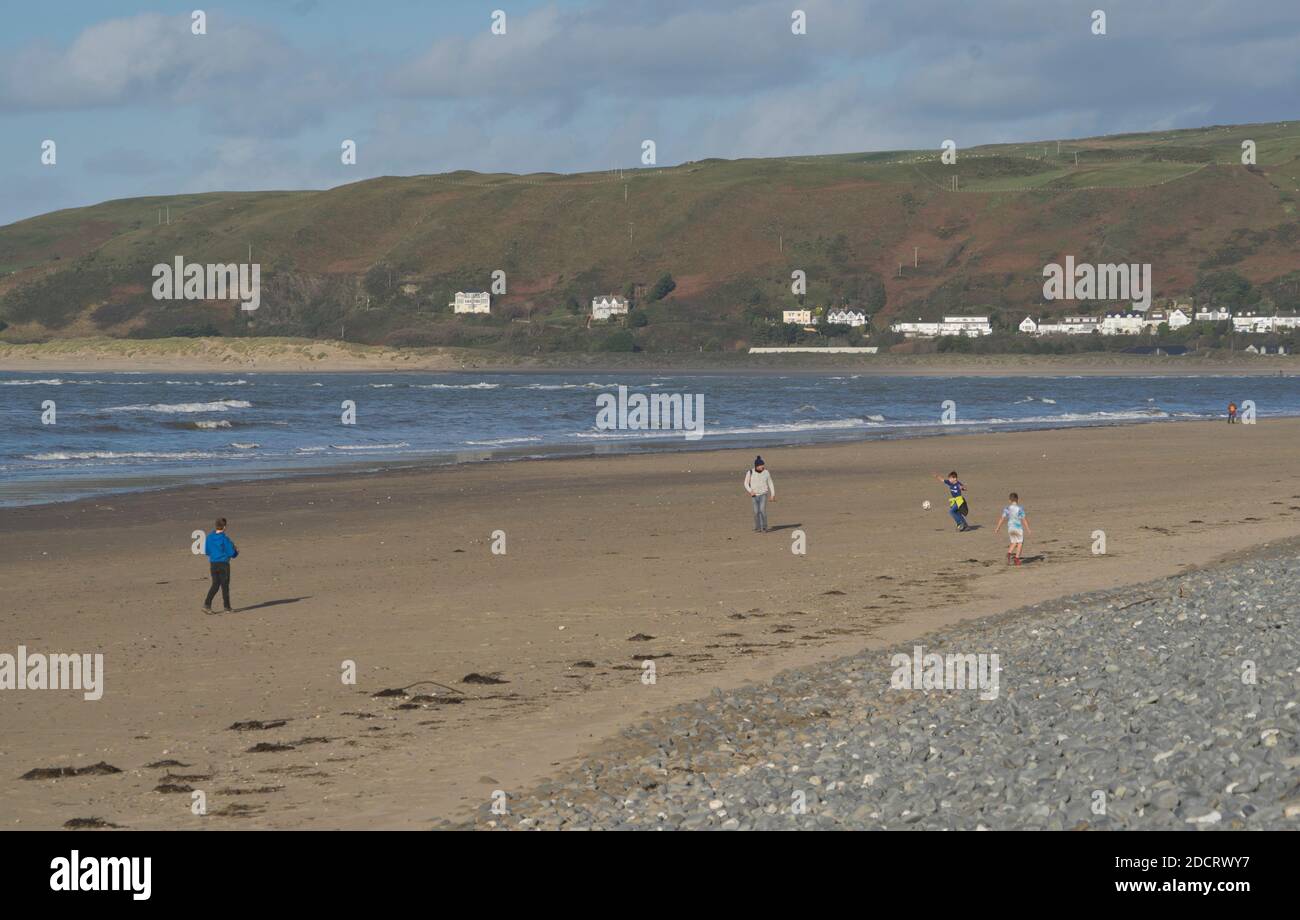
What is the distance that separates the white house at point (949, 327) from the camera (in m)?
166

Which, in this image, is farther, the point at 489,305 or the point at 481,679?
the point at 489,305

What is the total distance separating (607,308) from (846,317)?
1190 inches

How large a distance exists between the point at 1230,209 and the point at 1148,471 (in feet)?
561

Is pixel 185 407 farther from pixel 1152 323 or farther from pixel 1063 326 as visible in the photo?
pixel 1152 323

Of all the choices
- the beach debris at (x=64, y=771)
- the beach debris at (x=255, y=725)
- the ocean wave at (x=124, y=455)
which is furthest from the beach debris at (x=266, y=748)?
the ocean wave at (x=124, y=455)

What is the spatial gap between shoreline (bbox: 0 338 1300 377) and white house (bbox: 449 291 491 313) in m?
26.5

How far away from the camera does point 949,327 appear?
169 meters

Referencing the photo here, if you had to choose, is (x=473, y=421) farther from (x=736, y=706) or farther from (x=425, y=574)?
(x=736, y=706)

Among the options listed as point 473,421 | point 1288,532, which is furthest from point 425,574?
point 473,421

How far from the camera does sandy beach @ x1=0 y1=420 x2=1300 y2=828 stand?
1027cm

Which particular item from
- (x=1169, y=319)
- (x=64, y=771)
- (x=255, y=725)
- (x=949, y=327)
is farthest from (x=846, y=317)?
(x=64, y=771)

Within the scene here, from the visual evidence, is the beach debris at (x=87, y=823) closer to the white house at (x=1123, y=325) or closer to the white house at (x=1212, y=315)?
the white house at (x=1123, y=325)
